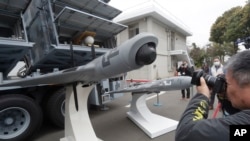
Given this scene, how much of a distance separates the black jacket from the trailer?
2362mm

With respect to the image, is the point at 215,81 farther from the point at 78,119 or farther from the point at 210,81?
the point at 78,119

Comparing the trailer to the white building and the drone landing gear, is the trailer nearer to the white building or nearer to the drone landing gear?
the drone landing gear

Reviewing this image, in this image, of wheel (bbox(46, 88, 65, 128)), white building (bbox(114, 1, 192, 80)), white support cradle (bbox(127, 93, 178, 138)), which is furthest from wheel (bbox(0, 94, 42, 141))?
Answer: white building (bbox(114, 1, 192, 80))

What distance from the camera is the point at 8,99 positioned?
3609 millimetres

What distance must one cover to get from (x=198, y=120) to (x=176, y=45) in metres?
22.6

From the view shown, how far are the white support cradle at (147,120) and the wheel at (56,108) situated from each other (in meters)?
1.94

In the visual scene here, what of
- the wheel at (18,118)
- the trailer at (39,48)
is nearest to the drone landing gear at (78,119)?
the trailer at (39,48)

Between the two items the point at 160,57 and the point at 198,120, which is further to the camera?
the point at 160,57

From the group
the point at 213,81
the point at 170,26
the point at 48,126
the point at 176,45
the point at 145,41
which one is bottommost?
the point at 48,126

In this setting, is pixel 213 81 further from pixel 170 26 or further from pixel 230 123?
pixel 170 26

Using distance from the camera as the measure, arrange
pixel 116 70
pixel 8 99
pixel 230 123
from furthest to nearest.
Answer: pixel 8 99
pixel 116 70
pixel 230 123

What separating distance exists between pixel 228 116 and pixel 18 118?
4248 millimetres

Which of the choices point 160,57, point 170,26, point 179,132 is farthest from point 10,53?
point 170,26

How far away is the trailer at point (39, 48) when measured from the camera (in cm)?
373
